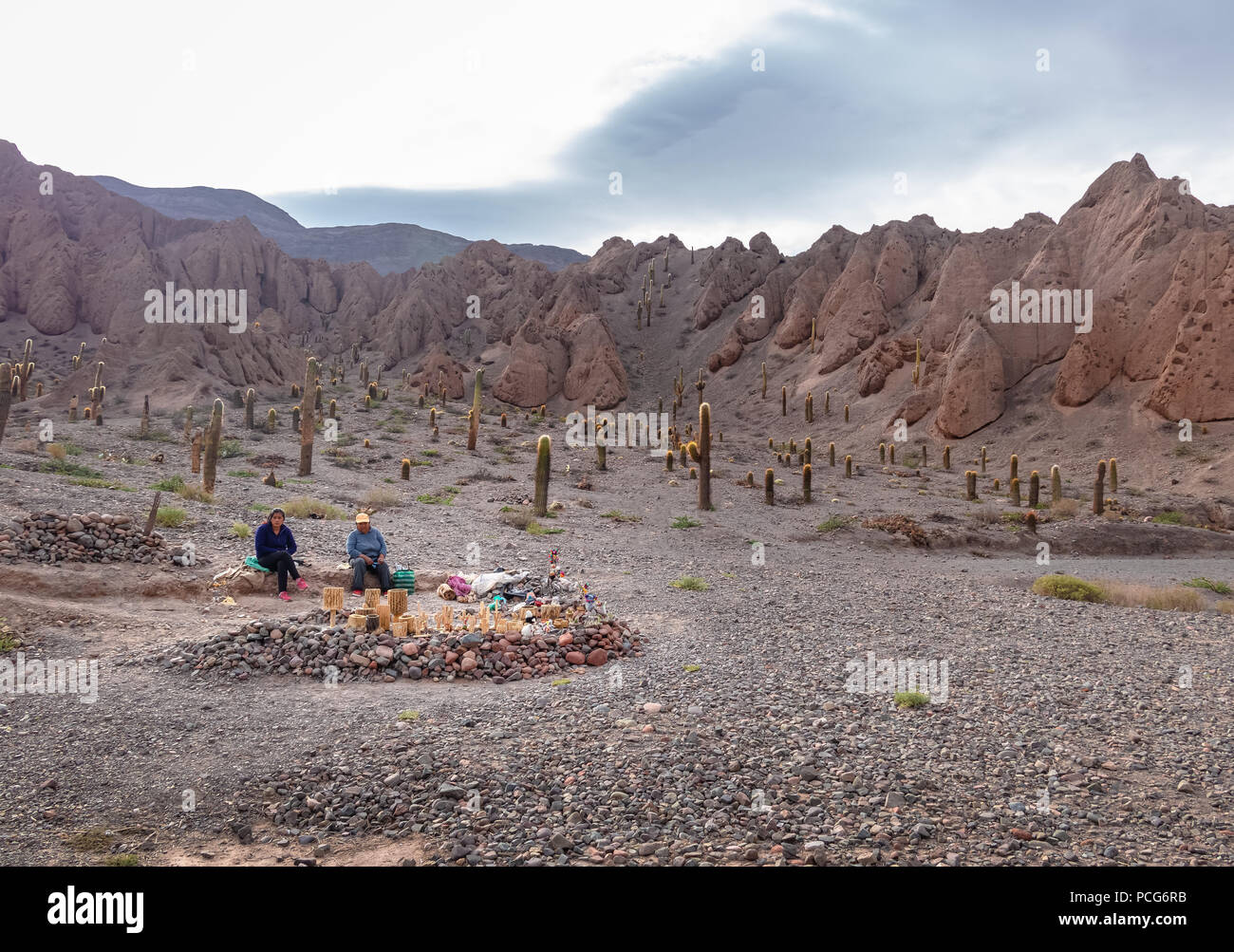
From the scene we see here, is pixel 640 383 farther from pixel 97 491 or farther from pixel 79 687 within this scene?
pixel 79 687

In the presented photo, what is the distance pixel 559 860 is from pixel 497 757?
150 centimetres

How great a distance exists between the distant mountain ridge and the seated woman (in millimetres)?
129329

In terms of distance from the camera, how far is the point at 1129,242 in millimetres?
40688

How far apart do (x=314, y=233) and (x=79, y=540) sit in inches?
6050

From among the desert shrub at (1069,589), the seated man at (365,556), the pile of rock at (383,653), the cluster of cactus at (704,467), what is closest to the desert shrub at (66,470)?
the seated man at (365,556)

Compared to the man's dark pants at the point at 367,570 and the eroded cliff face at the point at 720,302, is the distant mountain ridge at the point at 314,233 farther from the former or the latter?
the man's dark pants at the point at 367,570

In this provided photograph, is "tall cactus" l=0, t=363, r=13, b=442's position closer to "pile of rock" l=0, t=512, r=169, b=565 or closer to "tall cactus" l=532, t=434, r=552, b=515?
"pile of rock" l=0, t=512, r=169, b=565

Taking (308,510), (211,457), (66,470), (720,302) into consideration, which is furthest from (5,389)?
(720,302)

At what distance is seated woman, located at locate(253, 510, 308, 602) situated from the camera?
1074 cm

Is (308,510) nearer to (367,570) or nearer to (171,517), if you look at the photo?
(171,517)

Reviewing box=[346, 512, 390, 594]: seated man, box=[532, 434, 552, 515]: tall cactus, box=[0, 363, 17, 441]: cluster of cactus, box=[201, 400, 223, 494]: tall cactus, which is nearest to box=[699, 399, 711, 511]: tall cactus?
box=[532, 434, 552, 515]: tall cactus

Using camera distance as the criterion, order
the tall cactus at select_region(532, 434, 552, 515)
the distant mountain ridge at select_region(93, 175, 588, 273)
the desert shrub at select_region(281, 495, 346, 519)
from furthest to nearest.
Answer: the distant mountain ridge at select_region(93, 175, 588, 273)
the tall cactus at select_region(532, 434, 552, 515)
the desert shrub at select_region(281, 495, 346, 519)

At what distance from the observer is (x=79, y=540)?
10.9 metres

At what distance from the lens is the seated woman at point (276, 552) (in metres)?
10.7
